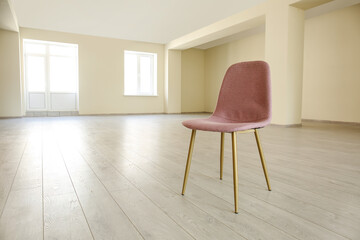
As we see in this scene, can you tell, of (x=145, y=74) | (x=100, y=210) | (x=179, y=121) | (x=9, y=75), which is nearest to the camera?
(x=100, y=210)

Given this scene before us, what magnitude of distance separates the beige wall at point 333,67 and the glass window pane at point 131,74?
5.58 meters

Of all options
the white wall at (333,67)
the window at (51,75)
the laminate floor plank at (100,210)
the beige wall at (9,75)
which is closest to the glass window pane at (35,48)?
the window at (51,75)

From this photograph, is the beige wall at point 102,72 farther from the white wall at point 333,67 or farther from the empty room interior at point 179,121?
the white wall at point 333,67

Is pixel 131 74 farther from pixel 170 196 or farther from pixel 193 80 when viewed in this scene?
pixel 170 196

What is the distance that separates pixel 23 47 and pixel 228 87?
789 centimetres

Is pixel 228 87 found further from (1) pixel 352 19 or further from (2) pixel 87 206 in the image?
(1) pixel 352 19

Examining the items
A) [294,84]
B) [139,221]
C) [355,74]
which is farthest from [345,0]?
[139,221]

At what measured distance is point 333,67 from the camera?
6.33m

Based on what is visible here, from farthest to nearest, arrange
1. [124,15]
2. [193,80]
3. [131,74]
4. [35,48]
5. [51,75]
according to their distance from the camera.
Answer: [193,80] → [131,74] → [51,75] → [35,48] → [124,15]

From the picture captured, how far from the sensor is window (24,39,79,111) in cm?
766

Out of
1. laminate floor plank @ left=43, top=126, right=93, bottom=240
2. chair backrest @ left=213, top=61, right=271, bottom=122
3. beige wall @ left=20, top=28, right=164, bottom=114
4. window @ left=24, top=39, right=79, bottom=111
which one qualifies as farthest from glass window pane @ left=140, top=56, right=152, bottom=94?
chair backrest @ left=213, top=61, right=271, bottom=122

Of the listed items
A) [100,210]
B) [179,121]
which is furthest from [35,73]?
[100,210]

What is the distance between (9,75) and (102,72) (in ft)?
8.50

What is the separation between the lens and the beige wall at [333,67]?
5926 millimetres
